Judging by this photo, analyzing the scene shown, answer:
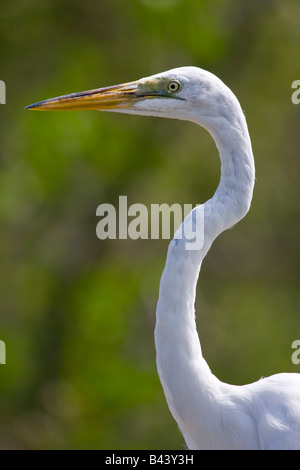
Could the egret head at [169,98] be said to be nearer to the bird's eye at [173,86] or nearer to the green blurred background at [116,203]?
the bird's eye at [173,86]

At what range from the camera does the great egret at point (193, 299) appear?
1703mm

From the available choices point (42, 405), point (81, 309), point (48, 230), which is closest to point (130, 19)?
point (48, 230)

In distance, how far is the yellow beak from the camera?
6.07 feet

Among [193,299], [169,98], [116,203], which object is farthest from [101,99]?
[116,203]

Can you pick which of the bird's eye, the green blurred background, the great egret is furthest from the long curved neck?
the green blurred background

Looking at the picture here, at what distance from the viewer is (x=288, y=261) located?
5965 millimetres

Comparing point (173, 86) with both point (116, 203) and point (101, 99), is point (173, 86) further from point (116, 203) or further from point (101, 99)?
point (116, 203)

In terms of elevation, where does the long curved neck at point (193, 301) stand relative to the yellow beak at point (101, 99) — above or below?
below

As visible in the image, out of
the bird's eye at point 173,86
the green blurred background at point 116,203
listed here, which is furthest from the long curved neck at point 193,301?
the green blurred background at point 116,203

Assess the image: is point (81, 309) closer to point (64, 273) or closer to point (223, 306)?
point (64, 273)

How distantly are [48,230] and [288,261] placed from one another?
1.67 metres

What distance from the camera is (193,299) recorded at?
5.63ft

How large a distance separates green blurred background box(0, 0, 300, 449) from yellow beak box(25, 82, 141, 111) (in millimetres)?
3209

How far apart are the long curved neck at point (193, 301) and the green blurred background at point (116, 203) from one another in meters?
3.38
